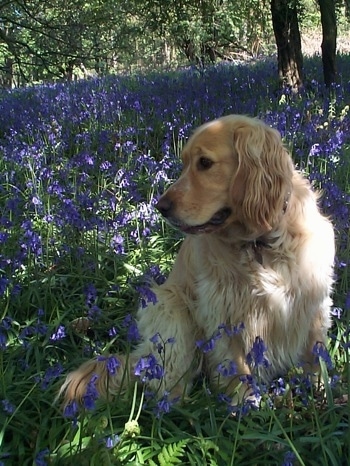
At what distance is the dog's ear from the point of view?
2693 millimetres

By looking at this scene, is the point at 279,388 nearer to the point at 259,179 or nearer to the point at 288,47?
the point at 259,179

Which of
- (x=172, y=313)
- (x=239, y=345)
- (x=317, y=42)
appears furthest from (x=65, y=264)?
(x=317, y=42)

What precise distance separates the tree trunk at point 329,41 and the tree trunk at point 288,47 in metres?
0.52

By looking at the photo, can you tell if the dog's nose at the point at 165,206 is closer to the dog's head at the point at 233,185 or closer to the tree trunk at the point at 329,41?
the dog's head at the point at 233,185

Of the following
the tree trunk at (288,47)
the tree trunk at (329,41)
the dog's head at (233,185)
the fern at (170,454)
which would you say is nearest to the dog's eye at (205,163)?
the dog's head at (233,185)

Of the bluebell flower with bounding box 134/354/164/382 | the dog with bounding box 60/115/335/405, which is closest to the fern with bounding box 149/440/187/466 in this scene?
the bluebell flower with bounding box 134/354/164/382

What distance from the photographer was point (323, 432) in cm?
238

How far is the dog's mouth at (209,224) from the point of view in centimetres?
272

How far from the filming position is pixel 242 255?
2.84 m

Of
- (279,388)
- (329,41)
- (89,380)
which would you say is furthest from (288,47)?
(89,380)

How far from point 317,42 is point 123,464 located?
33.0m

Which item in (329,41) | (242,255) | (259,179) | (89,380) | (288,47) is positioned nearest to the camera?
(89,380)

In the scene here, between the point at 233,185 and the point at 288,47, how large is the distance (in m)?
7.42

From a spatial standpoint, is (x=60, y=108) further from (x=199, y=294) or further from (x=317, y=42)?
(x=317, y=42)
